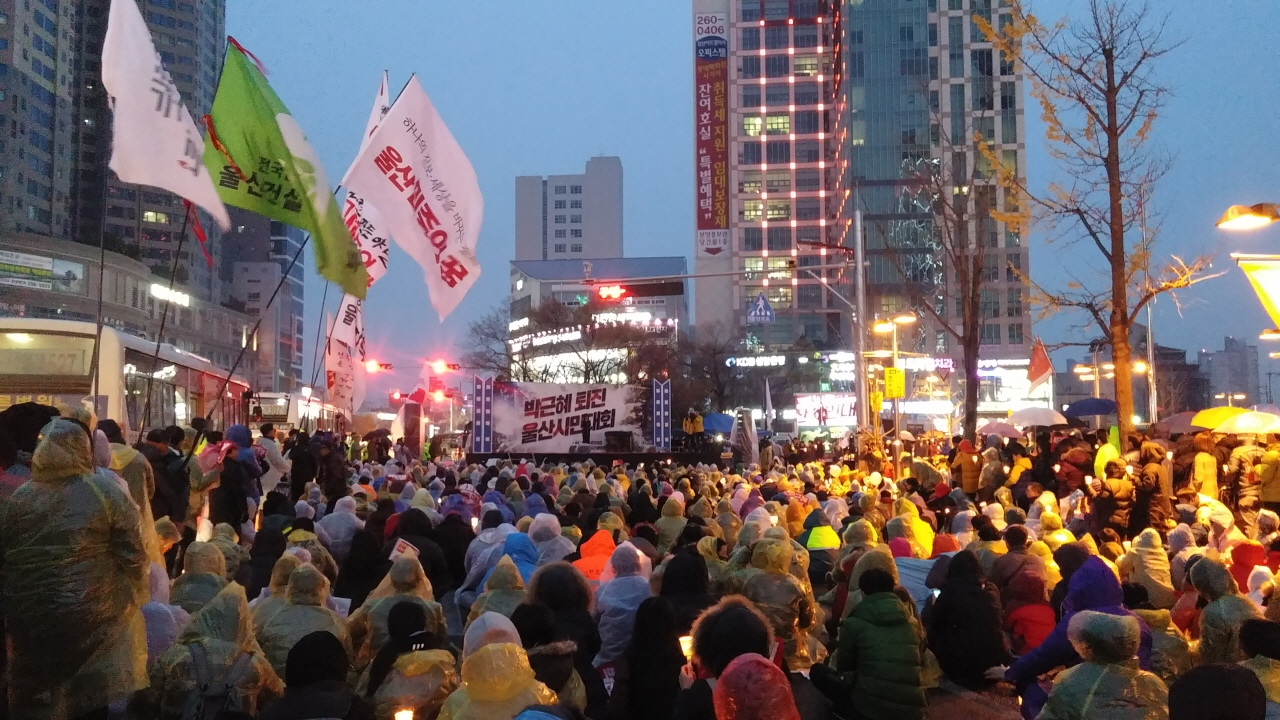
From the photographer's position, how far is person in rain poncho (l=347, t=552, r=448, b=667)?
6.22 metres

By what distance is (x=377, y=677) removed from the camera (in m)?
5.48

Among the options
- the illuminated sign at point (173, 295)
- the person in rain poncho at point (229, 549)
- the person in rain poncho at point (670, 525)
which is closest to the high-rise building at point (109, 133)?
the illuminated sign at point (173, 295)

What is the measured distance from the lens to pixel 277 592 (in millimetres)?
6641

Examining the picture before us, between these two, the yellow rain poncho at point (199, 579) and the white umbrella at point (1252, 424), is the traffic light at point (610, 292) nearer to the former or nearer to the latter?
the white umbrella at point (1252, 424)

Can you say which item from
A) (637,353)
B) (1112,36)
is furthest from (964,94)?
(1112,36)

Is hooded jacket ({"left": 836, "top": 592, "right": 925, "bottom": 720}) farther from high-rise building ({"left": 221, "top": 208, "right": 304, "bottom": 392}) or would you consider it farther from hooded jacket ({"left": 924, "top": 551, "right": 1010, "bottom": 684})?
high-rise building ({"left": 221, "top": 208, "right": 304, "bottom": 392})

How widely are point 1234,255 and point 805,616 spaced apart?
5223 millimetres

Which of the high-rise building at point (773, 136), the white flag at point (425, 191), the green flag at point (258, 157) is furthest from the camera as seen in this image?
the high-rise building at point (773, 136)

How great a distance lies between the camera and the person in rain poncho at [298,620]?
19.8 ft

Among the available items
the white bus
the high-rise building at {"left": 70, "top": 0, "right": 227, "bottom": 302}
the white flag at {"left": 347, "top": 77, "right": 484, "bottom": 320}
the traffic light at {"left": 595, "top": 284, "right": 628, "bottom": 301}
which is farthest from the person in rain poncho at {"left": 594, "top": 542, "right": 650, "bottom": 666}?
the high-rise building at {"left": 70, "top": 0, "right": 227, "bottom": 302}

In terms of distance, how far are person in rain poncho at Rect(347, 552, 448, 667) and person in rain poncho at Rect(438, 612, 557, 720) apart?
1.48 meters

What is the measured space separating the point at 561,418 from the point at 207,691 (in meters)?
26.9

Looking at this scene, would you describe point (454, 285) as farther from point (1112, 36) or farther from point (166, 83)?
point (1112, 36)

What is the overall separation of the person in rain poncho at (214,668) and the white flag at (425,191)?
755 centimetres
